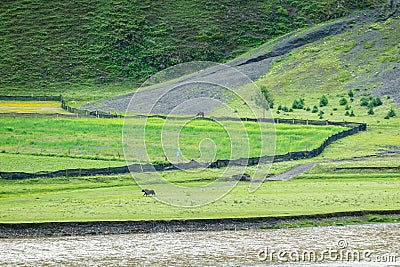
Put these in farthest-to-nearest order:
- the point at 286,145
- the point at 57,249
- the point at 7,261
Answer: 1. the point at 286,145
2. the point at 57,249
3. the point at 7,261

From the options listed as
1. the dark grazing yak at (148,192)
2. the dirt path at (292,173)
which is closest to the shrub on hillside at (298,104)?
the dirt path at (292,173)

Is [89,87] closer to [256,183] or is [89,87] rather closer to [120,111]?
[120,111]

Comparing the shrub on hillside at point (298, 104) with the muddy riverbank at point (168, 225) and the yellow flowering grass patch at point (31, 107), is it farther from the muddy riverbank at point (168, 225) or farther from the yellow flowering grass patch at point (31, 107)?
the muddy riverbank at point (168, 225)

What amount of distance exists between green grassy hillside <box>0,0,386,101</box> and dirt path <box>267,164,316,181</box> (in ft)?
261

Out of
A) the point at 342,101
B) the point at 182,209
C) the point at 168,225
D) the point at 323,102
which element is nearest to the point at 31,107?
the point at 323,102

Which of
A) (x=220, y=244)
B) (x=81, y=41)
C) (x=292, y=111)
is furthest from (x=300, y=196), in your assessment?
(x=81, y=41)

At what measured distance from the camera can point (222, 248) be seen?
126ft

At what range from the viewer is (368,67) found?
124 meters

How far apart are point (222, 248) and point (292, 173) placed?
25.6 m

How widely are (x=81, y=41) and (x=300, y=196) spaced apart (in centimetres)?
11879

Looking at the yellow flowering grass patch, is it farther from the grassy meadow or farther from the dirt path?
the dirt path

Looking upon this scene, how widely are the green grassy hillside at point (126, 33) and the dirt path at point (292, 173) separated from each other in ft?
261

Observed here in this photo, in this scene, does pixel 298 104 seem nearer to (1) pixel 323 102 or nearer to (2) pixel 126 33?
(1) pixel 323 102

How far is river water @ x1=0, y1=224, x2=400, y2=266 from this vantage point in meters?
35.8
